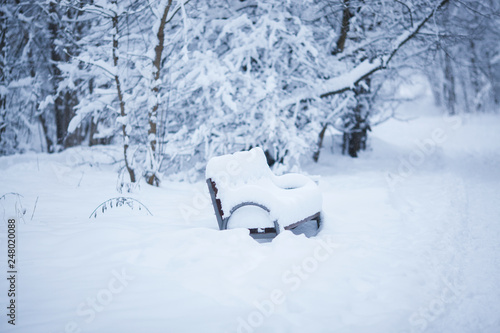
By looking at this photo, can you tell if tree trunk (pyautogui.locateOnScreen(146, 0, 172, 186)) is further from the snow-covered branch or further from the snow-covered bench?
the snow-covered branch

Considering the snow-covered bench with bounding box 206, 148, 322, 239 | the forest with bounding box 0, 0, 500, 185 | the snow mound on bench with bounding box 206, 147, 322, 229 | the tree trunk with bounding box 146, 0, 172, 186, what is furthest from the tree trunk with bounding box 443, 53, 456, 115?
the snow-covered bench with bounding box 206, 148, 322, 239

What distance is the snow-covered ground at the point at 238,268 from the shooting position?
2371 millimetres

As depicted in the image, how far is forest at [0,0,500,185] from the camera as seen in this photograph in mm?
7168

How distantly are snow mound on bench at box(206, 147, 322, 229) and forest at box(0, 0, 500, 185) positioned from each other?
2563 mm

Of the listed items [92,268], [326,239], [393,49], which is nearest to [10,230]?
[92,268]

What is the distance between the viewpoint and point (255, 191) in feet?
12.3

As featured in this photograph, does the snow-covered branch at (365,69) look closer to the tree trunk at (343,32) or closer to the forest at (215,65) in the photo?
the forest at (215,65)

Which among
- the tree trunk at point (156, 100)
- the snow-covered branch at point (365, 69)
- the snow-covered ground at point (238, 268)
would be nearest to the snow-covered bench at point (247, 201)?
the snow-covered ground at point (238, 268)

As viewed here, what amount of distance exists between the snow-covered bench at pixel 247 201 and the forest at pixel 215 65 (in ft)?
8.73

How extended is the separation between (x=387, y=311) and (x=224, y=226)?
1.94 metres

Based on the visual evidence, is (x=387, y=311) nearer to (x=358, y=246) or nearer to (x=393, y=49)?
(x=358, y=246)

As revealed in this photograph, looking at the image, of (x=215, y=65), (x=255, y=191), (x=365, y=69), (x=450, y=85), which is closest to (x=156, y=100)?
(x=215, y=65)

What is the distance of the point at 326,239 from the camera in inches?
156

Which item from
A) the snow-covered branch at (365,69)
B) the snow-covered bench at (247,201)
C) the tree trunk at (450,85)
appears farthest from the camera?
the tree trunk at (450,85)
